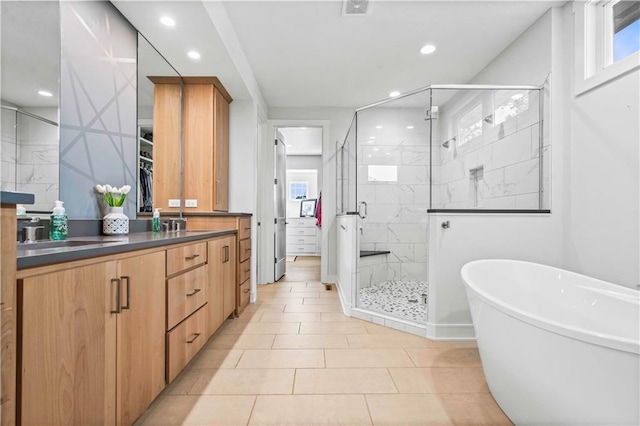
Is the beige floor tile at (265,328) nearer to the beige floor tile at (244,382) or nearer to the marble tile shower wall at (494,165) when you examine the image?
the beige floor tile at (244,382)

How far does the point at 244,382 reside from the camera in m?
1.57

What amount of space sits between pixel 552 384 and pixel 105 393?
1.56 metres

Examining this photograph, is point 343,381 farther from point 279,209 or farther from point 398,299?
point 279,209

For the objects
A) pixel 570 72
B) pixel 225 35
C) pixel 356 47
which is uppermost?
pixel 356 47

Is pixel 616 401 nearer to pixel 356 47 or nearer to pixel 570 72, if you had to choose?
pixel 570 72

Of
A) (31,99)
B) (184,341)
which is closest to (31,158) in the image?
(31,99)

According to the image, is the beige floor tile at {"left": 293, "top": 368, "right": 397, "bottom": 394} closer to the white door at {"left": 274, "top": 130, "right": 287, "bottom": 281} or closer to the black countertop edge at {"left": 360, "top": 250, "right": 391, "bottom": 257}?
the black countertop edge at {"left": 360, "top": 250, "right": 391, "bottom": 257}

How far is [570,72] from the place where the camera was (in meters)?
2.09

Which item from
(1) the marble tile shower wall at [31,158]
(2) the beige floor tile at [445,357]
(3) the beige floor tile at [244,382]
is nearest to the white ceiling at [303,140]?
(1) the marble tile shower wall at [31,158]

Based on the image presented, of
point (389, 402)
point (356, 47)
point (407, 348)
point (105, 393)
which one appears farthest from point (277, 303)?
point (356, 47)

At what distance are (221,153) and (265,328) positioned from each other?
1778 millimetres

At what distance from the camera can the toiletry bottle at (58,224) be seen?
1.31m

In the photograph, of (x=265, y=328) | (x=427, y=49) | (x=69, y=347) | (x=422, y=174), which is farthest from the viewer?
(x=422, y=174)

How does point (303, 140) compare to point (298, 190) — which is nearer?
point (303, 140)
